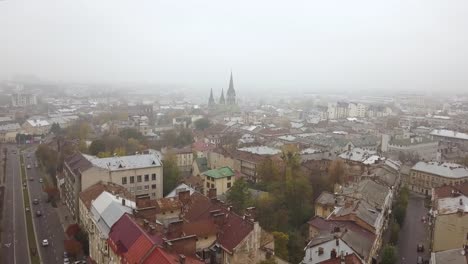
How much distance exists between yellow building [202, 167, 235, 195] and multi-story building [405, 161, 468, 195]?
23256 mm

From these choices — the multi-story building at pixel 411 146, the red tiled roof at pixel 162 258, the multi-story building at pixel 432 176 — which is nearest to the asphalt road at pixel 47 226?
the red tiled roof at pixel 162 258

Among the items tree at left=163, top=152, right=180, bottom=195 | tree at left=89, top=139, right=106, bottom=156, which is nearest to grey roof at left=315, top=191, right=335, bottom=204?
tree at left=163, top=152, right=180, bottom=195

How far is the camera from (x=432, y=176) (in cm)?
4806

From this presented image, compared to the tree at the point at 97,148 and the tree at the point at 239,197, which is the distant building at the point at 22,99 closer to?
the tree at the point at 97,148

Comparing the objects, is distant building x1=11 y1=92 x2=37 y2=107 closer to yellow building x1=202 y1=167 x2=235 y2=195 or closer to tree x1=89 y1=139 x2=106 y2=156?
tree x1=89 y1=139 x2=106 y2=156

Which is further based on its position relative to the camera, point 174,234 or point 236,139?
point 236,139

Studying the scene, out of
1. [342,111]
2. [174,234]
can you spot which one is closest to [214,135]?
[174,234]

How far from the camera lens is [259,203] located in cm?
3325

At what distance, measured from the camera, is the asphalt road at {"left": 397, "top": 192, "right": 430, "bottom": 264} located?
1215 inches

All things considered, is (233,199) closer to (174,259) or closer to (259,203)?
(259,203)

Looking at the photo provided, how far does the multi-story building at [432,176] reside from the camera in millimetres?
46781

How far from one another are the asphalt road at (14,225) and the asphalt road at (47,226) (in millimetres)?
1014

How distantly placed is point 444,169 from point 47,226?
41.6m

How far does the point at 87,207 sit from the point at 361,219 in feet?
62.2
